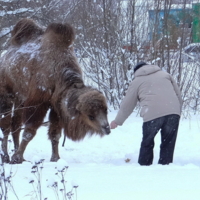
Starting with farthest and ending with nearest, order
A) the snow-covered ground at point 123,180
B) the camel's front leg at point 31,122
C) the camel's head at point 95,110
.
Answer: the camel's front leg at point 31,122 → the camel's head at point 95,110 → the snow-covered ground at point 123,180

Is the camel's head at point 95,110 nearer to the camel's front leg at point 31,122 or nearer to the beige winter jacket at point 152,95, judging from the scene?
the beige winter jacket at point 152,95

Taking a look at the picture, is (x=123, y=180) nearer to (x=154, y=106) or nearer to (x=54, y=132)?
(x=154, y=106)

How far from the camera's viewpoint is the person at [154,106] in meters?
5.98

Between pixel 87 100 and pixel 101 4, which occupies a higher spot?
pixel 101 4

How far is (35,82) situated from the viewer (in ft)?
22.5

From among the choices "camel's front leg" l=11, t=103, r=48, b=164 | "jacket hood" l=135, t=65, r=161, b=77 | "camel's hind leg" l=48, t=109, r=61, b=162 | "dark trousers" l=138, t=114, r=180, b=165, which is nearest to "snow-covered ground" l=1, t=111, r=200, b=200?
"camel's hind leg" l=48, t=109, r=61, b=162

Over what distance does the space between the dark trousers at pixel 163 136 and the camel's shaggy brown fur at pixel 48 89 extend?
60cm

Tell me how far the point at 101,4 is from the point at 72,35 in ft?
13.2

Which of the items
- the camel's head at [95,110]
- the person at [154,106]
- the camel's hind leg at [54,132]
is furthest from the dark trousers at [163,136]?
the camel's hind leg at [54,132]

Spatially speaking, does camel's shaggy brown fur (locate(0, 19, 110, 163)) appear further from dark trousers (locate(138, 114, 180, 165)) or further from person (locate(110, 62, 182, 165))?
dark trousers (locate(138, 114, 180, 165))

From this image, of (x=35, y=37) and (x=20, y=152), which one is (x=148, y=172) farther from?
(x=35, y=37)

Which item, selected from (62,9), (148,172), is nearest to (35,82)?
(148,172)

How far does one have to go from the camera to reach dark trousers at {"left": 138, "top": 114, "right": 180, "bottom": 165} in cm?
602

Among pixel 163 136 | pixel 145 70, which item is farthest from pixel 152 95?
pixel 163 136
